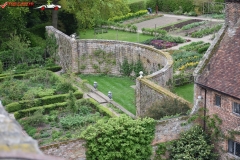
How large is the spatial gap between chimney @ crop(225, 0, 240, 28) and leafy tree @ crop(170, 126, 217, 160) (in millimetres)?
5421

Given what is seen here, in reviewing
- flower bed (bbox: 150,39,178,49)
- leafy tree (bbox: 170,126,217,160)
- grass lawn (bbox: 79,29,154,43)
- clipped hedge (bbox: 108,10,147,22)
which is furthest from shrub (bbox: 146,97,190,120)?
clipped hedge (bbox: 108,10,147,22)

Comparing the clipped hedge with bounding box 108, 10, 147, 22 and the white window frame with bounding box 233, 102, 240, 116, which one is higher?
the clipped hedge with bounding box 108, 10, 147, 22

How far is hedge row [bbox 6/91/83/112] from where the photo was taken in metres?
26.9

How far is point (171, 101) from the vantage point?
2145 cm

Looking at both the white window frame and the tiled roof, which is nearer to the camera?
the white window frame

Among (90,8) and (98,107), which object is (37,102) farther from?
(90,8)

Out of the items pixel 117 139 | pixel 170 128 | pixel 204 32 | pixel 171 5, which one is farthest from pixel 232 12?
pixel 171 5

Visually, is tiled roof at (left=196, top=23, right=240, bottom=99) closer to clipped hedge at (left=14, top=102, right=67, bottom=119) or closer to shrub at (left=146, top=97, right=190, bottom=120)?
shrub at (left=146, top=97, right=190, bottom=120)

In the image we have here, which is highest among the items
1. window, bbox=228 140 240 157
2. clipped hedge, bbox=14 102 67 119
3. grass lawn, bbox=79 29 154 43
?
grass lawn, bbox=79 29 154 43

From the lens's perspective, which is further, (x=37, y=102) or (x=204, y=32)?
(x=204, y=32)

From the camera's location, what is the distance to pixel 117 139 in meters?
17.9

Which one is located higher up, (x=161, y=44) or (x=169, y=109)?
(x=169, y=109)

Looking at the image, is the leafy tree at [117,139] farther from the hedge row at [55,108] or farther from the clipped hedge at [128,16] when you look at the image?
the clipped hedge at [128,16]

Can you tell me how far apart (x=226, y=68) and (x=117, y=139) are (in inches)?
250
